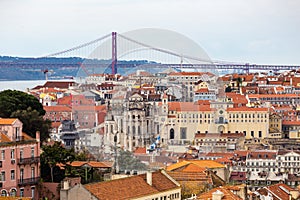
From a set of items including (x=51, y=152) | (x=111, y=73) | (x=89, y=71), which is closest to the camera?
(x=51, y=152)

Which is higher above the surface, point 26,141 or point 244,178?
point 26,141

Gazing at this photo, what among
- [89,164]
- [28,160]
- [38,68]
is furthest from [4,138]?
[38,68]

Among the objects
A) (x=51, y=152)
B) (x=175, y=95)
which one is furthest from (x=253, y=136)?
(x=51, y=152)

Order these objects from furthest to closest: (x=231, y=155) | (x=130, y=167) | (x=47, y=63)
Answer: (x=47, y=63) → (x=231, y=155) → (x=130, y=167)

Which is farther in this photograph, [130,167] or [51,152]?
[130,167]

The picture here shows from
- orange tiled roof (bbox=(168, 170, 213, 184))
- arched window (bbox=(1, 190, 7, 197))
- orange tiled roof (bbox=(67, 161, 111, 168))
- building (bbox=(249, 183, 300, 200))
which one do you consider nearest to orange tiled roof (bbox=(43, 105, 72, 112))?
orange tiled roof (bbox=(67, 161, 111, 168))

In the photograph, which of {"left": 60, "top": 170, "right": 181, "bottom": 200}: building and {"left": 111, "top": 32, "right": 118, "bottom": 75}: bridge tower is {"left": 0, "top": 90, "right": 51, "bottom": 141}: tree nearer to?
{"left": 60, "top": 170, "right": 181, "bottom": 200}: building

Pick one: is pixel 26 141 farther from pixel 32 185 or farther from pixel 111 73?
pixel 111 73
